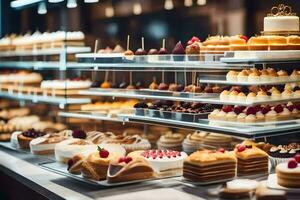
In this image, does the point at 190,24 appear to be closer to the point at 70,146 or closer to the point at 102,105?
the point at 102,105

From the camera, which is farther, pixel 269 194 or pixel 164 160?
pixel 164 160

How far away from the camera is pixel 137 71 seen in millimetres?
6199

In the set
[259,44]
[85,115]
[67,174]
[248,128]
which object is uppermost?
[259,44]

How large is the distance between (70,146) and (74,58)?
202 centimetres

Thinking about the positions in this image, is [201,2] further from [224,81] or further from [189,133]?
[224,81]

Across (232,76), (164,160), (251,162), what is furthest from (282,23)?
(164,160)

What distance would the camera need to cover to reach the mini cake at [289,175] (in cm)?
371

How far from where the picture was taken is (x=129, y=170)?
4105 millimetres

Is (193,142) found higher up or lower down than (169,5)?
lower down

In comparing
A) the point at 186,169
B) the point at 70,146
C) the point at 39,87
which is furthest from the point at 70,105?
the point at 186,169

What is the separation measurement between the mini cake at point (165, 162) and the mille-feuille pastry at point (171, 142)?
1094 millimetres

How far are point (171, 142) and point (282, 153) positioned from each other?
1477 mm

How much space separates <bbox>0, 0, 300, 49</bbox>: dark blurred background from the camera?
17.4 ft

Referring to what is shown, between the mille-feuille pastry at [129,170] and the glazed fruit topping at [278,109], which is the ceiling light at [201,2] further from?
the mille-feuille pastry at [129,170]
